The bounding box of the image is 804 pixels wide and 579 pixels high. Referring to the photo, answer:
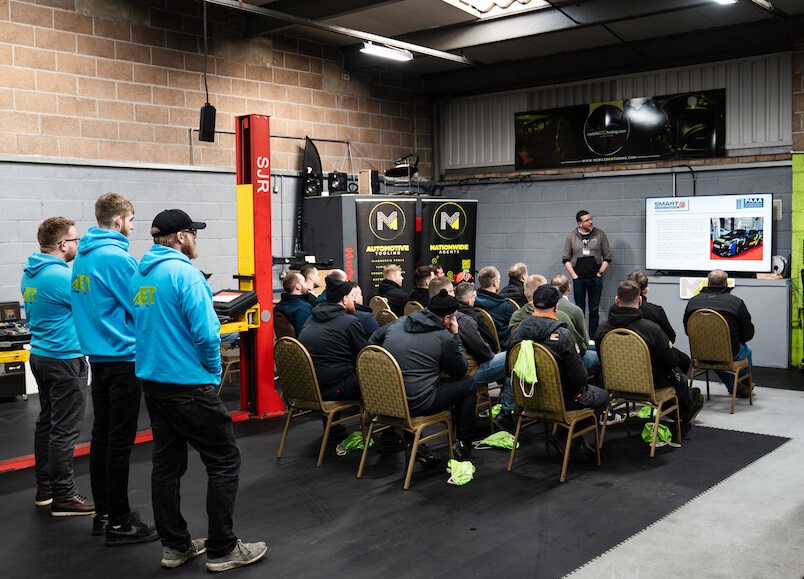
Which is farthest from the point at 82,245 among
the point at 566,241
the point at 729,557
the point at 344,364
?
the point at 566,241

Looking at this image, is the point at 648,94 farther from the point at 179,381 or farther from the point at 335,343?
the point at 179,381

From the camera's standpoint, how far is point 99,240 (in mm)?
3639

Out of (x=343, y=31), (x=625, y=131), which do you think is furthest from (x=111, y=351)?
(x=625, y=131)

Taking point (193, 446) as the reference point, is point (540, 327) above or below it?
above

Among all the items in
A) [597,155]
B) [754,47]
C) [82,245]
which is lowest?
[82,245]

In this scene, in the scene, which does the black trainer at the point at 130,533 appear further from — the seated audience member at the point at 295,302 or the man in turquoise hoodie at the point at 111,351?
the seated audience member at the point at 295,302

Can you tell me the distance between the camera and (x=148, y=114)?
810 centimetres

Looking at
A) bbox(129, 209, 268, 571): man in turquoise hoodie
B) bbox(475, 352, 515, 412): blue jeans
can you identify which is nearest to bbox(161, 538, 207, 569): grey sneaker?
bbox(129, 209, 268, 571): man in turquoise hoodie

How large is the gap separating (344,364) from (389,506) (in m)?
1.13

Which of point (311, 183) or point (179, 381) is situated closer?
point (179, 381)

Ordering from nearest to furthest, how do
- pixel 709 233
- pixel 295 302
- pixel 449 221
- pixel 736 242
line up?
pixel 295 302
pixel 736 242
pixel 709 233
pixel 449 221

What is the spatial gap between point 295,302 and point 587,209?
17.2 ft

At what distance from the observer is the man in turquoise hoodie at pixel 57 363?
4.02m

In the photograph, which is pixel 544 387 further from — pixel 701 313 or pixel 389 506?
pixel 701 313
